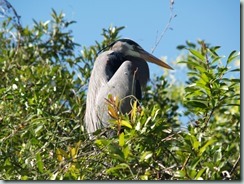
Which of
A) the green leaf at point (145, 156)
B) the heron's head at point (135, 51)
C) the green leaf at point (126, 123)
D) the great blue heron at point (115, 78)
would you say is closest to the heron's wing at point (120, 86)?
the great blue heron at point (115, 78)

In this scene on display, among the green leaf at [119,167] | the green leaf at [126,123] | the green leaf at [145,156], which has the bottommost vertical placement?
the green leaf at [119,167]

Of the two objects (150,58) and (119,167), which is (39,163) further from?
(150,58)

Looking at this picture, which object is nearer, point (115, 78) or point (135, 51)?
point (115, 78)

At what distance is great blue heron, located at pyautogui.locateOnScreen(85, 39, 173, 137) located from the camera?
362cm

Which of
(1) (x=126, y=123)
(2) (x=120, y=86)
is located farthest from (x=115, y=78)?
(1) (x=126, y=123)

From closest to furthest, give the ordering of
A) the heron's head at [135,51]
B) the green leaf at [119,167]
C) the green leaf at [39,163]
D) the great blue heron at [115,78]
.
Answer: the green leaf at [119,167], the green leaf at [39,163], the great blue heron at [115,78], the heron's head at [135,51]

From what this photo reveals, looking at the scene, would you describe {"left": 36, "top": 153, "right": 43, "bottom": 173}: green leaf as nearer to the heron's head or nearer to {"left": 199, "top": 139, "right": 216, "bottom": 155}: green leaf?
{"left": 199, "top": 139, "right": 216, "bottom": 155}: green leaf

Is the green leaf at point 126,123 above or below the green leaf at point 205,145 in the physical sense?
above

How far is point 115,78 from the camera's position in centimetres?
385

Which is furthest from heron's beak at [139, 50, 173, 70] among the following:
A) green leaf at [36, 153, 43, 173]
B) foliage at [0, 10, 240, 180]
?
green leaf at [36, 153, 43, 173]

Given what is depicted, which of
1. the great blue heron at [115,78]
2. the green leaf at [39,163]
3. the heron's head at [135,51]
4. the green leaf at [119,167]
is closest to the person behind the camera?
the green leaf at [119,167]

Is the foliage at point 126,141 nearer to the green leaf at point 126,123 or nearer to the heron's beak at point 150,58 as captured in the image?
the green leaf at point 126,123

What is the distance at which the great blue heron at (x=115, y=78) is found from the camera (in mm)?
3617

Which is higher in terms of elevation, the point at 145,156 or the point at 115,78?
the point at 115,78
